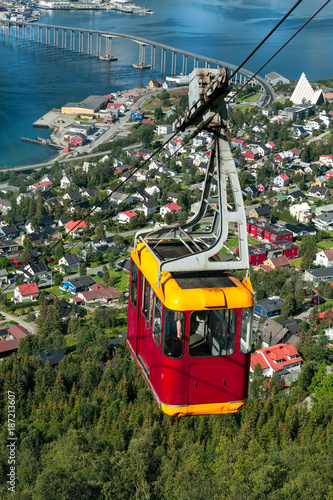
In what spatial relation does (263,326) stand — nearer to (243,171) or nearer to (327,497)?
(327,497)

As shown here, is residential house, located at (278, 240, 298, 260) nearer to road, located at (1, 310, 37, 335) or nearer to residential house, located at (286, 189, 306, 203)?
residential house, located at (286, 189, 306, 203)

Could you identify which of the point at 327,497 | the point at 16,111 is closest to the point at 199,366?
the point at 327,497

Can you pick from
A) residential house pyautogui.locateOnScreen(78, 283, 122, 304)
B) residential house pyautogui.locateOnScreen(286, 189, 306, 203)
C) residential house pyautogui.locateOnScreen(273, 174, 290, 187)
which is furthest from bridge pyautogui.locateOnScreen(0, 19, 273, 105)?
residential house pyautogui.locateOnScreen(78, 283, 122, 304)

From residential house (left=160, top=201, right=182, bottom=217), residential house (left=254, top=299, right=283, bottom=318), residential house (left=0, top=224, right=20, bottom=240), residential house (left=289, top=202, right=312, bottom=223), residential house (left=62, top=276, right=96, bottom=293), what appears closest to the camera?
residential house (left=254, top=299, right=283, bottom=318)

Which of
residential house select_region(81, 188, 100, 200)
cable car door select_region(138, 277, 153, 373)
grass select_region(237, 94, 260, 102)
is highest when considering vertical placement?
cable car door select_region(138, 277, 153, 373)

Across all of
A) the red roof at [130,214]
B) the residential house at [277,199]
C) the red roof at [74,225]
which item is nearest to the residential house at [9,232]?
the red roof at [74,225]

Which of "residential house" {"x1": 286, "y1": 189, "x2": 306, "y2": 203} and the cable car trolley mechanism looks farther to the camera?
"residential house" {"x1": 286, "y1": 189, "x2": 306, "y2": 203}

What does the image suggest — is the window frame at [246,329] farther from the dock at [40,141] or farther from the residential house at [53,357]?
the dock at [40,141]
